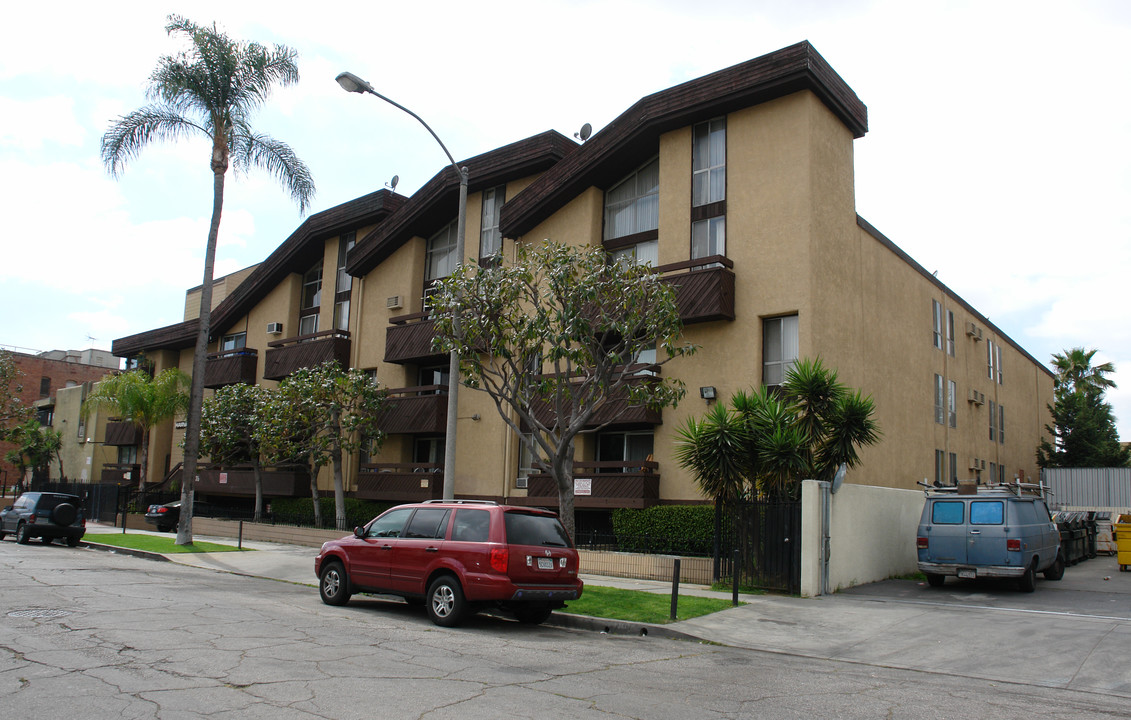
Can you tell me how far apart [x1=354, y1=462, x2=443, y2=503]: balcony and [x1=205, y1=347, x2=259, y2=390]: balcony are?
387 inches

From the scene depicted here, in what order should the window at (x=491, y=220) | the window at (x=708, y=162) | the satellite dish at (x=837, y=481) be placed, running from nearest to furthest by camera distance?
the satellite dish at (x=837, y=481) → the window at (x=708, y=162) → the window at (x=491, y=220)

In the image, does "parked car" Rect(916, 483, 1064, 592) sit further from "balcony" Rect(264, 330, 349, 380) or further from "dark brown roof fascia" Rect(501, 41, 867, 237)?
"balcony" Rect(264, 330, 349, 380)

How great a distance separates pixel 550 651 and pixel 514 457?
15.6 meters

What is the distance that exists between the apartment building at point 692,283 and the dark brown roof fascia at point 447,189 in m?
0.08

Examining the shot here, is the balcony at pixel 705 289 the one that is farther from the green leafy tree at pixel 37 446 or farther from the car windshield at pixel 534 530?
the green leafy tree at pixel 37 446

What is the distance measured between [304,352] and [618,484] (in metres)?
15.8

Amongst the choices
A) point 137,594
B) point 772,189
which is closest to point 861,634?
point 137,594

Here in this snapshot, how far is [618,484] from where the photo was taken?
2141 cm

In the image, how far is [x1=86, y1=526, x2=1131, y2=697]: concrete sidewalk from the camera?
9.88 meters

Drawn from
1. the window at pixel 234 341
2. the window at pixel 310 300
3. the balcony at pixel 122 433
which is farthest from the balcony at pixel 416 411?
the balcony at pixel 122 433

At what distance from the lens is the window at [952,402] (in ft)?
92.6

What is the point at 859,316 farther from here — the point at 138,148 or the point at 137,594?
the point at 138,148

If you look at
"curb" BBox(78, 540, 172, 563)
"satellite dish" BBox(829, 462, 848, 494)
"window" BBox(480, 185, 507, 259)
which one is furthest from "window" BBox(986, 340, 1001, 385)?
"curb" BBox(78, 540, 172, 563)

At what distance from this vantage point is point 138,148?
961 inches
